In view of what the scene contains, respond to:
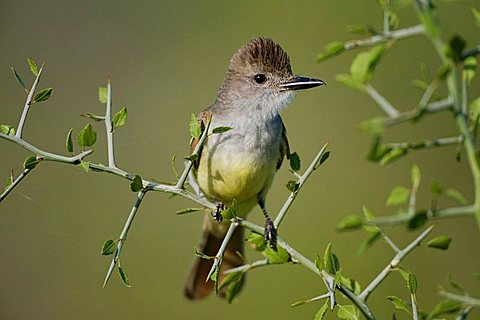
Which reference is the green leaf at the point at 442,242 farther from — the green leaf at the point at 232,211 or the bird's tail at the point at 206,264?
the bird's tail at the point at 206,264

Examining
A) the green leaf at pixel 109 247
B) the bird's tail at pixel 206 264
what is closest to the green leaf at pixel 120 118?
the green leaf at pixel 109 247

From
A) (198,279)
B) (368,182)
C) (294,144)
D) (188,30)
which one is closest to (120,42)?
(188,30)

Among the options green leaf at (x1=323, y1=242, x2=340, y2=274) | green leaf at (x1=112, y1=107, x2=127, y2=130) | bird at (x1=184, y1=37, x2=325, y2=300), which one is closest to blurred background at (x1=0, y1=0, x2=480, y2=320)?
bird at (x1=184, y1=37, x2=325, y2=300)

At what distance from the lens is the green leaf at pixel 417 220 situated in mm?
953

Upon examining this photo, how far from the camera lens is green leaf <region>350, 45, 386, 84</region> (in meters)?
1.00

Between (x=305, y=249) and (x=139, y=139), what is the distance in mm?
1679

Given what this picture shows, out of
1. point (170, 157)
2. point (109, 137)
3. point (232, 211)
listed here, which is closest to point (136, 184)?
point (109, 137)

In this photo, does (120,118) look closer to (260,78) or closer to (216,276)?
(216,276)

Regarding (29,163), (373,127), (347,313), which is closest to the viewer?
(373,127)

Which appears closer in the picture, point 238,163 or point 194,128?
point 194,128

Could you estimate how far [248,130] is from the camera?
11.2ft

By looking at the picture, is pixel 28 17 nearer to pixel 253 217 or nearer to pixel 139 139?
pixel 139 139

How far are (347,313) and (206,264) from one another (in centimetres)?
264

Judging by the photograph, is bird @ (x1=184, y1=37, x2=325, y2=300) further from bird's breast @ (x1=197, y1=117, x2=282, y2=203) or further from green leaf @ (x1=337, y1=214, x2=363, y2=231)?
green leaf @ (x1=337, y1=214, x2=363, y2=231)
